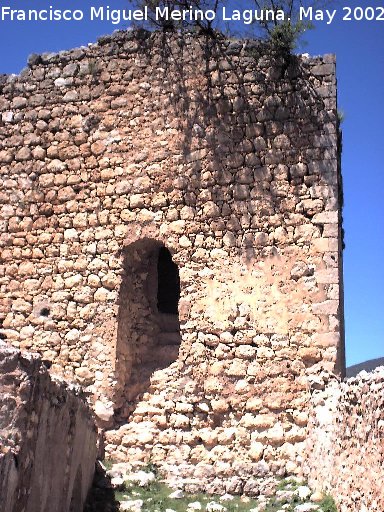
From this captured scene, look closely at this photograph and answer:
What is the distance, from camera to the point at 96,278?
27.5 ft

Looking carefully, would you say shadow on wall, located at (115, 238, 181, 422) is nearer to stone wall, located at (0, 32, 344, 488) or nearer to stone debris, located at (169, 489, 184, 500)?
stone wall, located at (0, 32, 344, 488)

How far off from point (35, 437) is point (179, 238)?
4213 mm

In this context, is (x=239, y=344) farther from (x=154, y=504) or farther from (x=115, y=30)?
(x=115, y=30)

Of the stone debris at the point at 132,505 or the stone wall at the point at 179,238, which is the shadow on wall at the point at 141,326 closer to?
the stone wall at the point at 179,238

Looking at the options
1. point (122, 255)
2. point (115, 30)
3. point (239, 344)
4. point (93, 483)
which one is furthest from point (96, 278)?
point (115, 30)

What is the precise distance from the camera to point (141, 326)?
845cm

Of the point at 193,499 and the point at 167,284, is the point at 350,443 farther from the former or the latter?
the point at 167,284

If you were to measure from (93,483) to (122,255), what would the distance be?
2804mm

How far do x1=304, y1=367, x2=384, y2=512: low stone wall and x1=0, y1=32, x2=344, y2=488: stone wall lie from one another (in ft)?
1.47

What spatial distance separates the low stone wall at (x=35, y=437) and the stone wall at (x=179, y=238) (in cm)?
229

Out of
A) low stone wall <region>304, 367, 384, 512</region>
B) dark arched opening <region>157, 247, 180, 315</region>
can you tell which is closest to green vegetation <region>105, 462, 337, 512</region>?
low stone wall <region>304, 367, 384, 512</region>

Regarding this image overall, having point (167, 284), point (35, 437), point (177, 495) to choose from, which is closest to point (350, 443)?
point (177, 495)

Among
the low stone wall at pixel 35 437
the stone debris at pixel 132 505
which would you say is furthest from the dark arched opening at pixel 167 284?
the low stone wall at pixel 35 437

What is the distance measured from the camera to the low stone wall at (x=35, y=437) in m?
3.89
